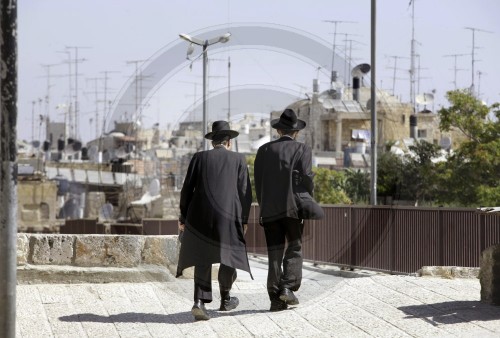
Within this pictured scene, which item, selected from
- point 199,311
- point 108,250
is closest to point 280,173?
point 199,311

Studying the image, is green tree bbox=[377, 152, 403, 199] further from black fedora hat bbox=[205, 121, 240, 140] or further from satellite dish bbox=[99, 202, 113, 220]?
black fedora hat bbox=[205, 121, 240, 140]

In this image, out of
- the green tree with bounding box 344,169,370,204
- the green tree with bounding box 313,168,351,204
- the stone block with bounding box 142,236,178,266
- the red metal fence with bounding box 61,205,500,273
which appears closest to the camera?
the stone block with bounding box 142,236,178,266

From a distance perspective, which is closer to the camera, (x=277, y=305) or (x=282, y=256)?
(x=277, y=305)

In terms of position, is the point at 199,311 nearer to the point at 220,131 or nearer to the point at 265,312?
the point at 265,312

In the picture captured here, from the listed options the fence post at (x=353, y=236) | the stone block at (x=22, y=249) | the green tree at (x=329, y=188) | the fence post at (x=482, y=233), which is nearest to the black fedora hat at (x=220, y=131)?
the stone block at (x=22, y=249)

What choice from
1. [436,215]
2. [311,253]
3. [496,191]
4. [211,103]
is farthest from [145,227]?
[436,215]

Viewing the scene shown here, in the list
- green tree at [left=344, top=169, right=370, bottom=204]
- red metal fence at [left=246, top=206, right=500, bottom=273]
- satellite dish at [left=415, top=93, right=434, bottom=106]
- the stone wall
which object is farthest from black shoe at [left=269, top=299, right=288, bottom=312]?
satellite dish at [left=415, top=93, right=434, bottom=106]

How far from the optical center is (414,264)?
58.7 feet

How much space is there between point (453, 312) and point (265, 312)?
5.45 ft

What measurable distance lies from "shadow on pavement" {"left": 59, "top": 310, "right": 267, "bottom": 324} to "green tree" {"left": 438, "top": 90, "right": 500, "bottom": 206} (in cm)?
2648

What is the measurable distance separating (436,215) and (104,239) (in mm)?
7792

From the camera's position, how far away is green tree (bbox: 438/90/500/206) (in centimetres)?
3491

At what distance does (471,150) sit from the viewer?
116 feet

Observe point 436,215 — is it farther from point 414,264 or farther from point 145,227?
point 145,227
